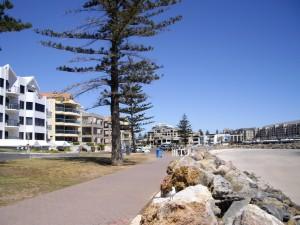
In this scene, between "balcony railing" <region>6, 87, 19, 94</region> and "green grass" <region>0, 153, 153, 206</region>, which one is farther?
"balcony railing" <region>6, 87, 19, 94</region>

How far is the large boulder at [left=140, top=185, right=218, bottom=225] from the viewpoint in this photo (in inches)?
217

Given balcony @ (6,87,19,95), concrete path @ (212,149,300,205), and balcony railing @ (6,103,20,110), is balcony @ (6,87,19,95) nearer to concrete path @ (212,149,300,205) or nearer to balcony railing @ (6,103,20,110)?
balcony railing @ (6,103,20,110)

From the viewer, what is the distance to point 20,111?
214 feet

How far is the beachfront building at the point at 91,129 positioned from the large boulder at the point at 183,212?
93.2m

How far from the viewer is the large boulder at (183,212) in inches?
217

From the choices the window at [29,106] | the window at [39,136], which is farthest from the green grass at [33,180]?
the window at [39,136]

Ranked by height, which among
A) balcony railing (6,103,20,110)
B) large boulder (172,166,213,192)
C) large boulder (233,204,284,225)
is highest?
balcony railing (6,103,20,110)

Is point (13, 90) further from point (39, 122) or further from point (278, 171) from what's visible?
point (278, 171)

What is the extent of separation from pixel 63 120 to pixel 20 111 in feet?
79.3

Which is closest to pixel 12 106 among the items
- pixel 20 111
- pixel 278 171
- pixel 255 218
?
pixel 20 111

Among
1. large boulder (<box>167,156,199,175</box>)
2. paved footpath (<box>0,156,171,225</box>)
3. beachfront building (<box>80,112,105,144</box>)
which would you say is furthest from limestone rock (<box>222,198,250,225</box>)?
beachfront building (<box>80,112,105,144</box>)

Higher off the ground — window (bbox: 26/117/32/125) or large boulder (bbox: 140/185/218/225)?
window (bbox: 26/117/32/125)

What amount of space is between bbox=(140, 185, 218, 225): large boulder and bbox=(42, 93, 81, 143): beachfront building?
80.2 metres

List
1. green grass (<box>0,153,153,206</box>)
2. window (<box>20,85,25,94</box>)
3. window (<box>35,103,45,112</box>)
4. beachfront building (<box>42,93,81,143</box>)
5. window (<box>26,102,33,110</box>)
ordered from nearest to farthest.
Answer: green grass (<box>0,153,153,206</box>)
window (<box>20,85,25,94</box>)
window (<box>26,102,33,110</box>)
window (<box>35,103,45,112</box>)
beachfront building (<box>42,93,81,143</box>)
